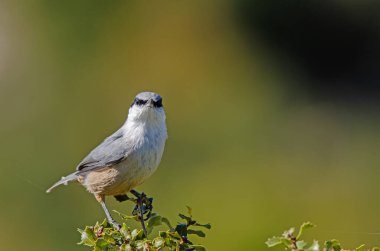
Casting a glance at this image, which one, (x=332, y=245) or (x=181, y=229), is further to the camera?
(x=181, y=229)

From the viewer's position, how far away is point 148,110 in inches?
148

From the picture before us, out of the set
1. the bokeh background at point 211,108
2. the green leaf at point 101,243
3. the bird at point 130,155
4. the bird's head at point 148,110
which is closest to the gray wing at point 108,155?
the bird at point 130,155

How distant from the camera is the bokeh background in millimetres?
6129

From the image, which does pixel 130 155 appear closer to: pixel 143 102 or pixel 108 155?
pixel 108 155

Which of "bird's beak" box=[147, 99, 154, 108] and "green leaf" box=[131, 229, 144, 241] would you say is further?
"bird's beak" box=[147, 99, 154, 108]

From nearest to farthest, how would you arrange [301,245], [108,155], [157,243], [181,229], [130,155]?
1. [301,245]
2. [157,243]
3. [181,229]
4. [130,155]
5. [108,155]

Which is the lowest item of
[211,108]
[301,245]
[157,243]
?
[301,245]

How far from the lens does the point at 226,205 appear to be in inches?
244

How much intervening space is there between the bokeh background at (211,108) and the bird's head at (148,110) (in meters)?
1.92

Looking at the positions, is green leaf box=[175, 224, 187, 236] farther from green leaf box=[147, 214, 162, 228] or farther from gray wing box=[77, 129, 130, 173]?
gray wing box=[77, 129, 130, 173]

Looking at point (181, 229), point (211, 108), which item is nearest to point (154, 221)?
point (181, 229)

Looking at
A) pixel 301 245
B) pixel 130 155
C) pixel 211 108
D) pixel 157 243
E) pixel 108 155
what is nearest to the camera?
pixel 301 245

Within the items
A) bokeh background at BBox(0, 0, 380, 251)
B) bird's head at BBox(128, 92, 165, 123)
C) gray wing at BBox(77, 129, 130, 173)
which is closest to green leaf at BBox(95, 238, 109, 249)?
gray wing at BBox(77, 129, 130, 173)

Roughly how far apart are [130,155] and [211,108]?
4.76 m
